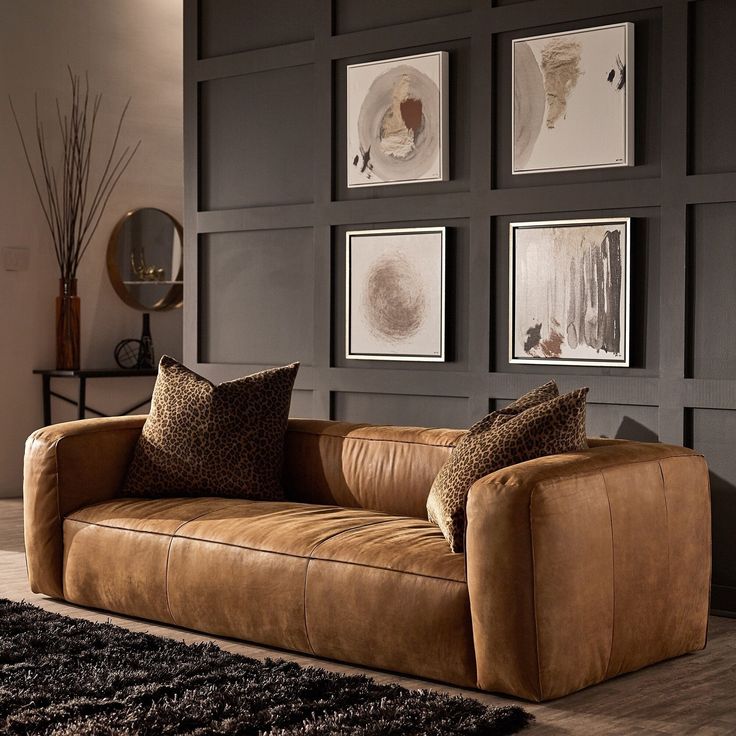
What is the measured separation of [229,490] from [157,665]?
1.03 metres

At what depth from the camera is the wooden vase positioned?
7.24m

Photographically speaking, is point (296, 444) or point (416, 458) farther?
point (296, 444)

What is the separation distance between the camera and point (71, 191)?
733 centimetres

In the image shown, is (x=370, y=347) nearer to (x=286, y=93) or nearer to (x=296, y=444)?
(x=296, y=444)

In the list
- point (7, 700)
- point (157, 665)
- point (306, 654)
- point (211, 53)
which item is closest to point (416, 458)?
point (306, 654)

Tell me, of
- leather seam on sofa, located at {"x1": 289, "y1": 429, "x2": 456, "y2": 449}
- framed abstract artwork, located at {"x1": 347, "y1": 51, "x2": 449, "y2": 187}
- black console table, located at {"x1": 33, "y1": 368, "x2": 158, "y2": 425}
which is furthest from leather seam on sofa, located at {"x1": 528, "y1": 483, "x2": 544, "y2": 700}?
black console table, located at {"x1": 33, "y1": 368, "x2": 158, "y2": 425}

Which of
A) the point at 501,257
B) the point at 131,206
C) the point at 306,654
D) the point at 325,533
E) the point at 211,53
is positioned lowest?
the point at 306,654

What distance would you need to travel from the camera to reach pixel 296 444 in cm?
455

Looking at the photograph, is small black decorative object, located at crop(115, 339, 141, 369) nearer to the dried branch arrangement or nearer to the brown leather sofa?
the dried branch arrangement

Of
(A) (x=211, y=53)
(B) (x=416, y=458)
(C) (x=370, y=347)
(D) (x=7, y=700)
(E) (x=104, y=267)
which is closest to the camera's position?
(D) (x=7, y=700)

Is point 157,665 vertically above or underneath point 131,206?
underneath

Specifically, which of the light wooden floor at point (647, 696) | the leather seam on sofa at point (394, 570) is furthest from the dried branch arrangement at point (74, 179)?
the leather seam on sofa at point (394, 570)

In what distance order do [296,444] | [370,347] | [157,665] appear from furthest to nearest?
[370,347], [296,444], [157,665]

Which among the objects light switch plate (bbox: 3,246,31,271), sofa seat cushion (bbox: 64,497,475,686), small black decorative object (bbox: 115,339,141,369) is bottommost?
sofa seat cushion (bbox: 64,497,475,686)
